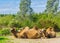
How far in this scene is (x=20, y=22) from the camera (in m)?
32.7

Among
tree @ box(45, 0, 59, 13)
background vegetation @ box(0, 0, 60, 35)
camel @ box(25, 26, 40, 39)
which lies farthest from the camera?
tree @ box(45, 0, 59, 13)

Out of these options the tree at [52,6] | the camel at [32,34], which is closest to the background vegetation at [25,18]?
the tree at [52,6]

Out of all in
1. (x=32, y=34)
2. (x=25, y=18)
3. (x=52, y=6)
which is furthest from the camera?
(x=52, y=6)

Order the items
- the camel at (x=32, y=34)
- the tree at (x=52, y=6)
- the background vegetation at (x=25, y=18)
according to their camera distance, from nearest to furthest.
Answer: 1. the camel at (x=32, y=34)
2. the background vegetation at (x=25, y=18)
3. the tree at (x=52, y=6)

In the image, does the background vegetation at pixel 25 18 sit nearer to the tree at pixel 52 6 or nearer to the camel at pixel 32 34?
the tree at pixel 52 6

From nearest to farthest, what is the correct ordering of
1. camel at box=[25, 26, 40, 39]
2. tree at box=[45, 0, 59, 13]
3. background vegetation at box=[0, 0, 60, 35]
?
1. camel at box=[25, 26, 40, 39]
2. background vegetation at box=[0, 0, 60, 35]
3. tree at box=[45, 0, 59, 13]

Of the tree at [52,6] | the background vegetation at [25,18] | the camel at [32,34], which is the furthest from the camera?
the tree at [52,6]

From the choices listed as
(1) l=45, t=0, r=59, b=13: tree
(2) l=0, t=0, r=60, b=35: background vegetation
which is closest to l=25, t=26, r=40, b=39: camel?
(2) l=0, t=0, r=60, b=35: background vegetation

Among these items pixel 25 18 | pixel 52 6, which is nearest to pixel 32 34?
pixel 25 18

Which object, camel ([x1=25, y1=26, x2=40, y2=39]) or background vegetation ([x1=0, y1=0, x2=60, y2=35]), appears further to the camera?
background vegetation ([x1=0, y1=0, x2=60, y2=35])

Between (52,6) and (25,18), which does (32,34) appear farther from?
(52,6)

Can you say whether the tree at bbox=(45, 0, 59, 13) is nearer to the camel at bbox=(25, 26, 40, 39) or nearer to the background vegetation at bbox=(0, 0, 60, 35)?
the background vegetation at bbox=(0, 0, 60, 35)

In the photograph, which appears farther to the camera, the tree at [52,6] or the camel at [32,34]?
the tree at [52,6]

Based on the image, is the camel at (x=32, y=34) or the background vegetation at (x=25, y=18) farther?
the background vegetation at (x=25, y=18)
